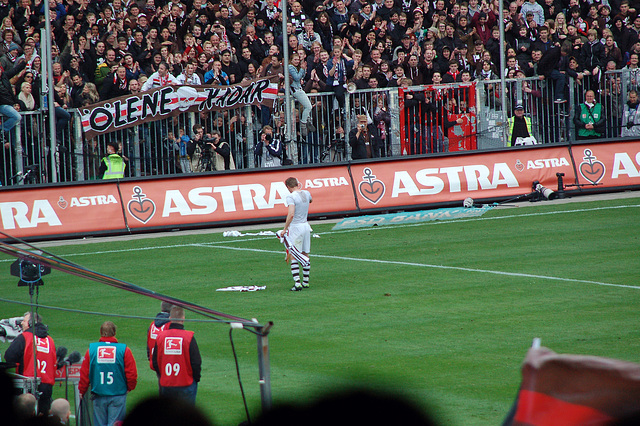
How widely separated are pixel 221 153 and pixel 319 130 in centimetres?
321

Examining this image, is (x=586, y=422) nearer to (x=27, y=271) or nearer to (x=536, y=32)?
(x=27, y=271)

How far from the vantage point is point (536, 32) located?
28859mm

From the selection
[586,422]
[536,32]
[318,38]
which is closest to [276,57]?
[318,38]

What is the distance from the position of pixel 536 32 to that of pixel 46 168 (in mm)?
16632

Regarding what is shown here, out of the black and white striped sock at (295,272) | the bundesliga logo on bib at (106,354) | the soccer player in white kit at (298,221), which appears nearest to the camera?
the bundesliga logo on bib at (106,354)

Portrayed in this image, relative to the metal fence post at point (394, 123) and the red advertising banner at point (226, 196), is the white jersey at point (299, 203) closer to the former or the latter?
the red advertising banner at point (226, 196)

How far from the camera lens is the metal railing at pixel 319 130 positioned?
73.3ft

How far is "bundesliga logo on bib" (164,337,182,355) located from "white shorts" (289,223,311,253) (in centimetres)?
866

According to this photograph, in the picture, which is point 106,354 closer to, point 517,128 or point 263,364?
point 263,364

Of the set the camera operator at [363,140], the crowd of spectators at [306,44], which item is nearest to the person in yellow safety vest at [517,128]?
the crowd of spectators at [306,44]

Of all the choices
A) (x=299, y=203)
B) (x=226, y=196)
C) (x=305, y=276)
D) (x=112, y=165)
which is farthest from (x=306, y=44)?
(x=305, y=276)

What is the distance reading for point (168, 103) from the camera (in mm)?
23375

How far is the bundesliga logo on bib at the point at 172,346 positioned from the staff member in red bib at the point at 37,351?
92 cm

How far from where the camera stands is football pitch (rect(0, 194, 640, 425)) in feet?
23.5
